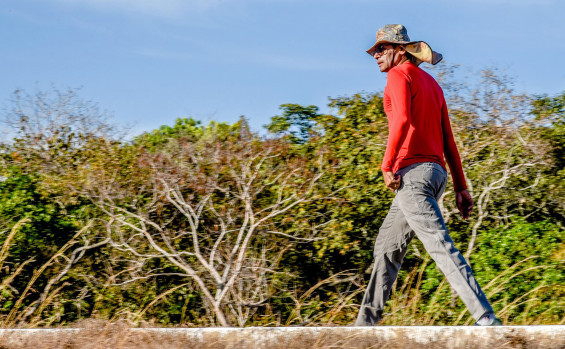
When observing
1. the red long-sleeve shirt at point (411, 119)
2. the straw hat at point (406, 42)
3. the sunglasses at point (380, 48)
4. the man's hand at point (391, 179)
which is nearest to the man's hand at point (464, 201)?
the red long-sleeve shirt at point (411, 119)

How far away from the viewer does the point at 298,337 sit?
334 centimetres

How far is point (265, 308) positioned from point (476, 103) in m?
3.23

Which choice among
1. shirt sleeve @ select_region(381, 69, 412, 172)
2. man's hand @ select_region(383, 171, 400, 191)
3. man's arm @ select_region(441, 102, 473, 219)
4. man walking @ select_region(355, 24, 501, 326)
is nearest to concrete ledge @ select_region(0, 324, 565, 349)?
man walking @ select_region(355, 24, 501, 326)

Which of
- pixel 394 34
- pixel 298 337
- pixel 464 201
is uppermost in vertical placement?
pixel 394 34

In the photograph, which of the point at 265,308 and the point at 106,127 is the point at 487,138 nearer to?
the point at 265,308

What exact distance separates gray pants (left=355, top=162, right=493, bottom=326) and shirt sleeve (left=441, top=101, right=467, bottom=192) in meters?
0.31

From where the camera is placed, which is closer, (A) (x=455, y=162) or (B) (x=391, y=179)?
(B) (x=391, y=179)

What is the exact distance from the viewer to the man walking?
386 cm

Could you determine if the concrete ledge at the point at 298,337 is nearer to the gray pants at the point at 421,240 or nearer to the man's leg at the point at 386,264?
the gray pants at the point at 421,240

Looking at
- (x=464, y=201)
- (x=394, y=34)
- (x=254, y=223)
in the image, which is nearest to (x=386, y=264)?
(x=464, y=201)

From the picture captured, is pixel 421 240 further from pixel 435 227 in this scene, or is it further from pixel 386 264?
pixel 386 264

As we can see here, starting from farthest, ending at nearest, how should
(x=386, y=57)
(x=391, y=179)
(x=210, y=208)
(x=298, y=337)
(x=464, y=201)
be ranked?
(x=210, y=208), (x=464, y=201), (x=386, y=57), (x=391, y=179), (x=298, y=337)

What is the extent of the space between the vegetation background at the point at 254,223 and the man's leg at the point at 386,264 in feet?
5.98

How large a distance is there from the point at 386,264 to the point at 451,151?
846 mm
